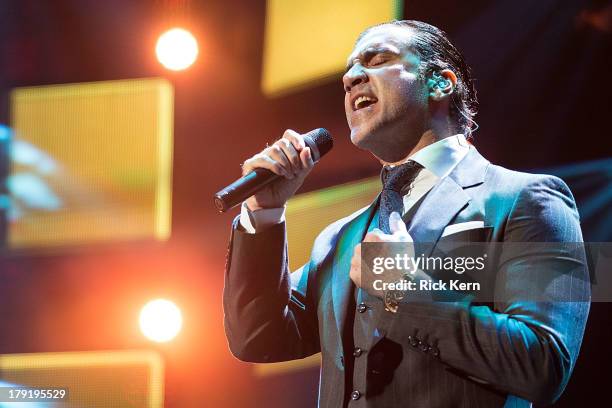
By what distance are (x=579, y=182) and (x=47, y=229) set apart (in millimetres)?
1691

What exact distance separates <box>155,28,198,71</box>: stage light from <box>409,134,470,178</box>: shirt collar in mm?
1098

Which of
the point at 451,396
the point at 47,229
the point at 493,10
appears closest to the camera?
the point at 451,396

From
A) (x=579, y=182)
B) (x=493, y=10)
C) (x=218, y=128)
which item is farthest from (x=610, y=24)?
(x=218, y=128)

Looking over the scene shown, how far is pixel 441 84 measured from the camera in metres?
1.72

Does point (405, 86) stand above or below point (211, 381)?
above

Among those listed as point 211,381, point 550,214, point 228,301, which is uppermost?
point 550,214

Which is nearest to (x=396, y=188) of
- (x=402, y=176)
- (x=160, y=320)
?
(x=402, y=176)

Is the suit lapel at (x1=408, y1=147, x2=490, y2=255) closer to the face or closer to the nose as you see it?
the face

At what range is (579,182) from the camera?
A: 1931 mm

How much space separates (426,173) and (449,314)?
0.41 m

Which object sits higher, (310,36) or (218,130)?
(310,36)

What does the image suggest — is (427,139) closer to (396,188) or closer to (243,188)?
(396,188)

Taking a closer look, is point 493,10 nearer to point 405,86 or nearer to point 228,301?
point 405,86

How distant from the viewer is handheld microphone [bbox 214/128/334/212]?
1.35 metres
